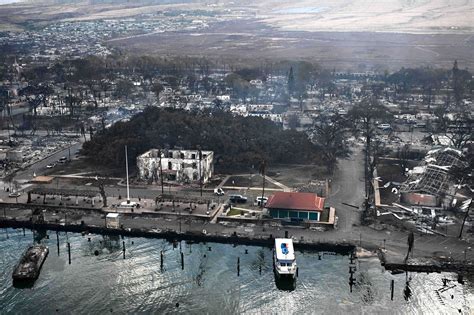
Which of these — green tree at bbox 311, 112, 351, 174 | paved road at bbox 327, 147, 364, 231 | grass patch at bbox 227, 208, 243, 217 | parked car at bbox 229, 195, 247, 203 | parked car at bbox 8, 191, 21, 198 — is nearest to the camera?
paved road at bbox 327, 147, 364, 231

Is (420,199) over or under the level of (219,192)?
over

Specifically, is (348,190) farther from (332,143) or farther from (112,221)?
(112,221)

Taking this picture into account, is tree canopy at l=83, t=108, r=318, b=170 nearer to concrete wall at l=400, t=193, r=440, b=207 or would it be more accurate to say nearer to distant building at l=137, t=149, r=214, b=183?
distant building at l=137, t=149, r=214, b=183

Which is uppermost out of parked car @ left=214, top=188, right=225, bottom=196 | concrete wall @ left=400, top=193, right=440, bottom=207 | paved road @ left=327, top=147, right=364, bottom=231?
concrete wall @ left=400, top=193, right=440, bottom=207

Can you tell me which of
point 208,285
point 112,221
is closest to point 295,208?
point 208,285

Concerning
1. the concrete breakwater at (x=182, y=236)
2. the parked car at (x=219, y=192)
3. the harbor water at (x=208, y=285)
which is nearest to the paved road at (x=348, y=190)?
the concrete breakwater at (x=182, y=236)

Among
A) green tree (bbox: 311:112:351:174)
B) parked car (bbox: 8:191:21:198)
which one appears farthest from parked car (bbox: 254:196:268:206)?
parked car (bbox: 8:191:21:198)

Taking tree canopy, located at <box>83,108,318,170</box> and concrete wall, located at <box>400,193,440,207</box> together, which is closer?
concrete wall, located at <box>400,193,440,207</box>
